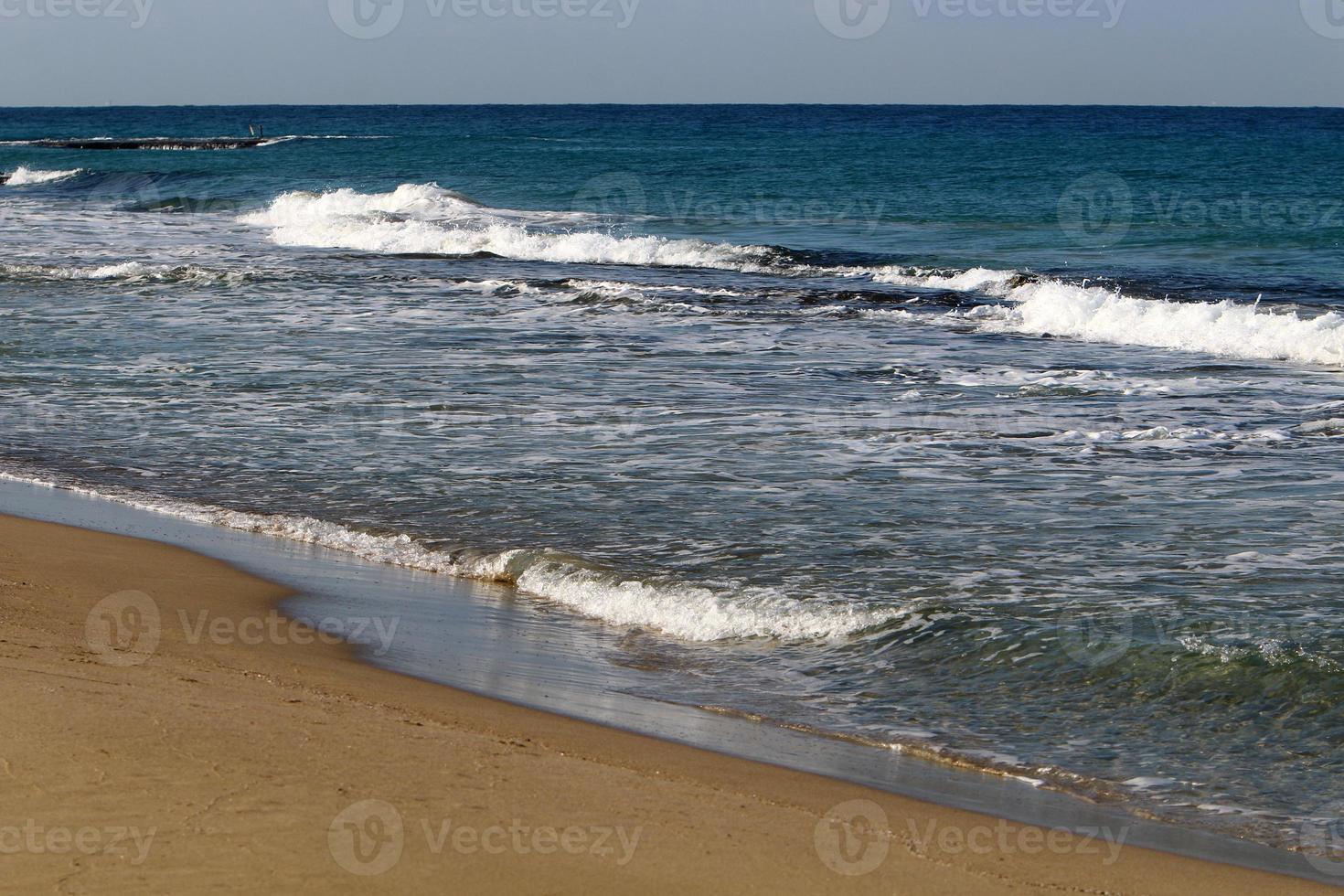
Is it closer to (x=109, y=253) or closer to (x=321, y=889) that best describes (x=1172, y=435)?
(x=321, y=889)

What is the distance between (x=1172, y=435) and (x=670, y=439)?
13.3 ft

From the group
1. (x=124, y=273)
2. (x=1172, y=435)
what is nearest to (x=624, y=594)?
(x=1172, y=435)

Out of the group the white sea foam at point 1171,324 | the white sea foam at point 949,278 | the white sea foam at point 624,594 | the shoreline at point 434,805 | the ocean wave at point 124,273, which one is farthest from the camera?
the ocean wave at point 124,273

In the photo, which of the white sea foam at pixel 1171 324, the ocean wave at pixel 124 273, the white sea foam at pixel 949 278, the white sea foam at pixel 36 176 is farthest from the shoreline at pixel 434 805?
the white sea foam at pixel 36 176

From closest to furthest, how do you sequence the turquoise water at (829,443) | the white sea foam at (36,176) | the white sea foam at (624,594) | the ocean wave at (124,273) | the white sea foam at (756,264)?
1. the turquoise water at (829,443)
2. the white sea foam at (624,594)
3. the white sea foam at (756,264)
4. the ocean wave at (124,273)
5. the white sea foam at (36,176)

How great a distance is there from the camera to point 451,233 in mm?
29547

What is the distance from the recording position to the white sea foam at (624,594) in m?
6.45

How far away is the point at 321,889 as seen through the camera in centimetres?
353

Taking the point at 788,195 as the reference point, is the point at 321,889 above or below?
below

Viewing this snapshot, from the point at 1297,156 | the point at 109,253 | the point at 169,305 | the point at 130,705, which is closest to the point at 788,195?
the point at 109,253

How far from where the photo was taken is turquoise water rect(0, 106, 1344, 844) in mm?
5734

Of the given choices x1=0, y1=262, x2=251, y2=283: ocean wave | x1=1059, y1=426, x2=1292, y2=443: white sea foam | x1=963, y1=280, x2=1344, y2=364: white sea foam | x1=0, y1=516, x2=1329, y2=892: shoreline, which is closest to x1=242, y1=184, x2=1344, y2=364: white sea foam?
x1=963, y1=280, x2=1344, y2=364: white sea foam

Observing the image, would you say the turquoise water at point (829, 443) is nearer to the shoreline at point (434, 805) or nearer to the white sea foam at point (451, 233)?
the white sea foam at point (451, 233)

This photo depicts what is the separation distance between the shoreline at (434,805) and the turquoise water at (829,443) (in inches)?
28.9
